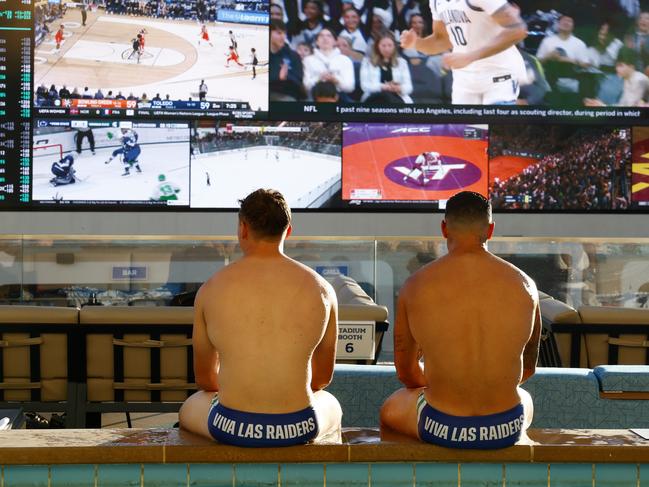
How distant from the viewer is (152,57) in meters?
7.73

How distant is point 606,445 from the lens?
282cm

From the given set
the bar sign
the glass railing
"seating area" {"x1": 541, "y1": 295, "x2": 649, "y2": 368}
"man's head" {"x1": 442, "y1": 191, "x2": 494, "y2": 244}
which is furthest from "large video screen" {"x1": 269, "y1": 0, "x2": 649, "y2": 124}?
"man's head" {"x1": 442, "y1": 191, "x2": 494, "y2": 244}

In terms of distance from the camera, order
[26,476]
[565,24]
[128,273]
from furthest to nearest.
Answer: [565,24], [128,273], [26,476]

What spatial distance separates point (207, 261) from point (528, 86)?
2852 mm

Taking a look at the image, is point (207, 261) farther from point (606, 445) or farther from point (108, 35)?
point (606, 445)

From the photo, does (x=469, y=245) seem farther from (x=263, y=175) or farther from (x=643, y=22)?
(x=643, y=22)

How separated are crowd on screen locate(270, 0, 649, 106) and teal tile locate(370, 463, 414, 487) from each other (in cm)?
528

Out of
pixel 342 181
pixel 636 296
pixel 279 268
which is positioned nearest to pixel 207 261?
pixel 342 181

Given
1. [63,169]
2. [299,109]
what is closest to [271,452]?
[299,109]

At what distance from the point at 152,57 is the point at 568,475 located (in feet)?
18.7

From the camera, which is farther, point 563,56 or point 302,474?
point 563,56

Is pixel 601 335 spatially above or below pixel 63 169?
below

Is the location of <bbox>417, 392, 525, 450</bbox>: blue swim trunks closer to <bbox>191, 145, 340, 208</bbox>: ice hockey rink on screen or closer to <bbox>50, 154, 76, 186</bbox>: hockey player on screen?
<bbox>191, 145, 340, 208</bbox>: ice hockey rink on screen

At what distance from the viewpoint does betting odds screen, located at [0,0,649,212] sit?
25.1ft
